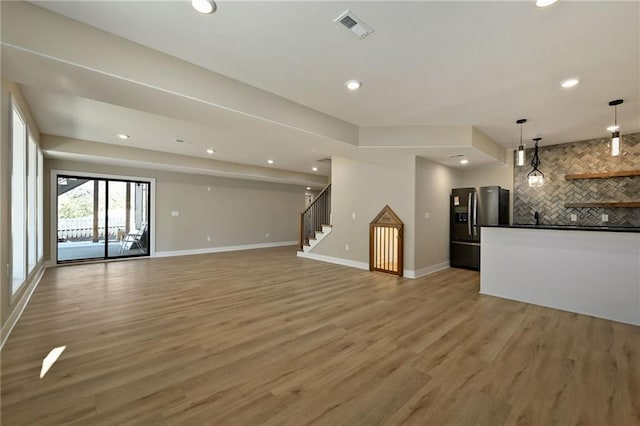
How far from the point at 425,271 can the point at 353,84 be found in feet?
13.7

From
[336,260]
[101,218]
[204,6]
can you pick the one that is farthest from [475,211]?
[101,218]

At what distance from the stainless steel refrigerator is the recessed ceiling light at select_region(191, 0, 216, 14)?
591cm

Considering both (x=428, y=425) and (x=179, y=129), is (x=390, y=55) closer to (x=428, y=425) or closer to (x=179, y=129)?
(x=428, y=425)

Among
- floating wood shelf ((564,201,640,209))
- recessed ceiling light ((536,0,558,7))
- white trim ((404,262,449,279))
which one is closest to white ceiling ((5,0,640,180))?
recessed ceiling light ((536,0,558,7))

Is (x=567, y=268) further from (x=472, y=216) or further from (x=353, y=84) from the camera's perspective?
(x=353, y=84)

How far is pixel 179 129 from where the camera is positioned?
196 inches

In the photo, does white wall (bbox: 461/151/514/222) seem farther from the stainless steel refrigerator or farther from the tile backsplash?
the stainless steel refrigerator

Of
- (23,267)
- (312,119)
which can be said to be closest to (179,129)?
(312,119)

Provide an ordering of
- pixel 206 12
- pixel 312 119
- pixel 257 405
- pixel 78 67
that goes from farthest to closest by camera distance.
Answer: pixel 312 119 < pixel 78 67 < pixel 206 12 < pixel 257 405

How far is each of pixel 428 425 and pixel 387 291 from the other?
2.89m

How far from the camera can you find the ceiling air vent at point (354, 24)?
2107mm

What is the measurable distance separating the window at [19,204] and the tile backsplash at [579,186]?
8.85 m

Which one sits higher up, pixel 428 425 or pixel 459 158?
pixel 459 158

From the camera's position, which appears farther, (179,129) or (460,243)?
(460,243)
